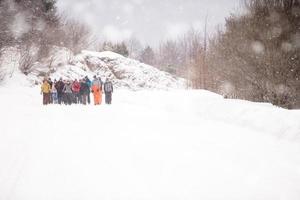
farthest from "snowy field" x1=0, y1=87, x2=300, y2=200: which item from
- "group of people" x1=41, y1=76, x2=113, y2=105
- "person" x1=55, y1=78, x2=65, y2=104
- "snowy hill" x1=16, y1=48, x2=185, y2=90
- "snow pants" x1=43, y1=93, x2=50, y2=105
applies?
"snowy hill" x1=16, y1=48, x2=185, y2=90

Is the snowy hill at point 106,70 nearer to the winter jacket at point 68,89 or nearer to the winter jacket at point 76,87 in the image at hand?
the winter jacket at point 68,89

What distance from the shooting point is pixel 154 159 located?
6930 mm

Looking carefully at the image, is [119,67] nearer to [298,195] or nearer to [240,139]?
[240,139]

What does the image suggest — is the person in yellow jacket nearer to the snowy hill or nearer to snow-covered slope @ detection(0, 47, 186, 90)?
snow-covered slope @ detection(0, 47, 186, 90)

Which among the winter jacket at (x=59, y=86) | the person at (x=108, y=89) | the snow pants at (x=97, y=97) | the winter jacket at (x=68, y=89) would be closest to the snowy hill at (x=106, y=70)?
the winter jacket at (x=59, y=86)

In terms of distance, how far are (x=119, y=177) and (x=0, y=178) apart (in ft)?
6.67

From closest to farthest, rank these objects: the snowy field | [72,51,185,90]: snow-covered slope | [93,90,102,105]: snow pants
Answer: the snowy field < [93,90,102,105]: snow pants < [72,51,185,90]: snow-covered slope

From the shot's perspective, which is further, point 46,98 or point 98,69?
point 98,69

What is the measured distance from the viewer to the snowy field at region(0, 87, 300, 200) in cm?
523

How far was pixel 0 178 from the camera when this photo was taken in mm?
5688

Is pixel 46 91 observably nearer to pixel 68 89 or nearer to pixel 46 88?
pixel 46 88

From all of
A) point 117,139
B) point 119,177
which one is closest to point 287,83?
point 117,139

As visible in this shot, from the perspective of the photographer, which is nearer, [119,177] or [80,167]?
[119,177]

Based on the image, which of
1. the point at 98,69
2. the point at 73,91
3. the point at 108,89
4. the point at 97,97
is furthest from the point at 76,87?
the point at 98,69
